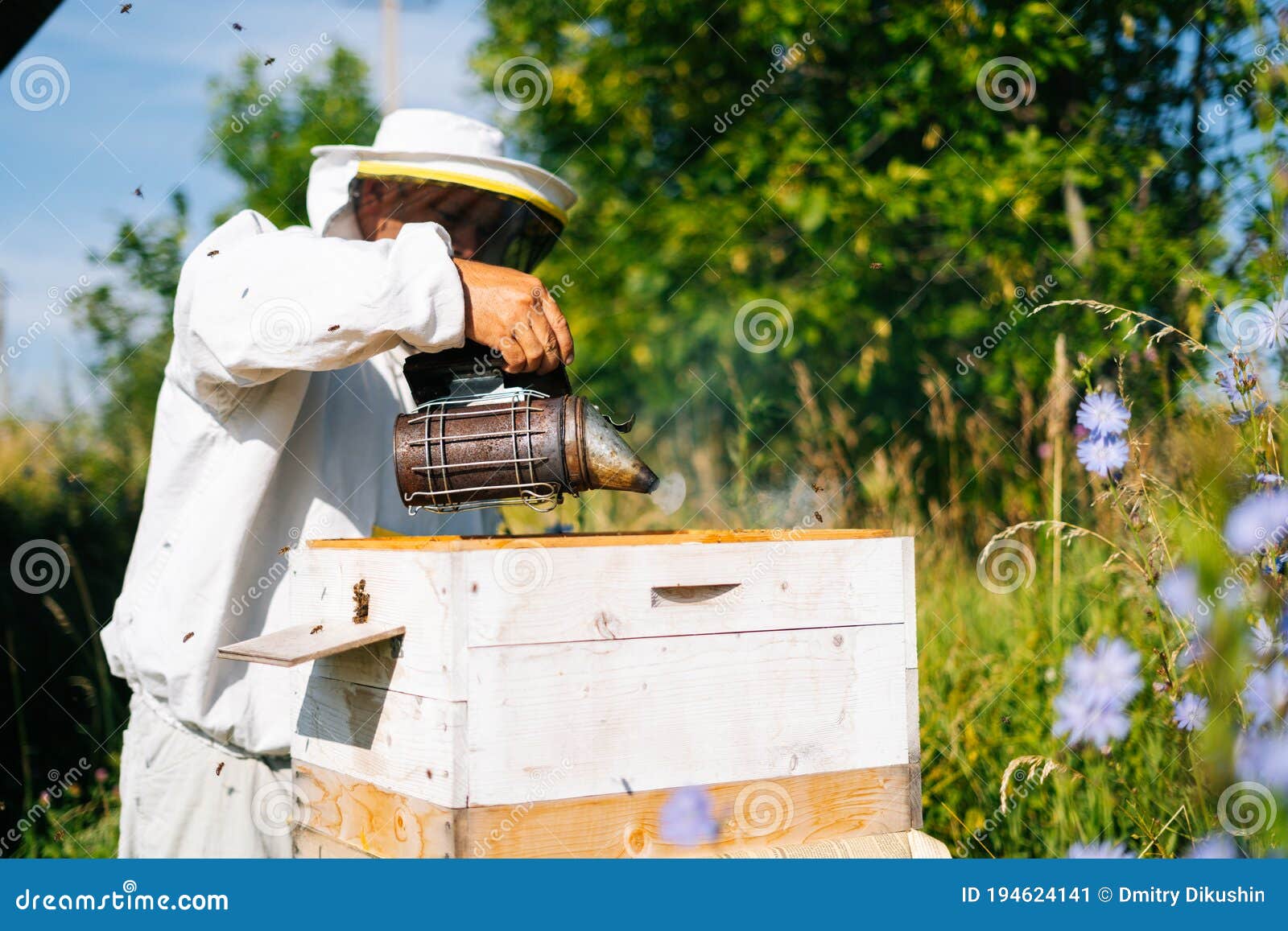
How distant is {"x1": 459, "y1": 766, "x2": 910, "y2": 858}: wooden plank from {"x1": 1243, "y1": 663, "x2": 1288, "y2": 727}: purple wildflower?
61 cm

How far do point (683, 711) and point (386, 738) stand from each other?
Answer: 507 mm

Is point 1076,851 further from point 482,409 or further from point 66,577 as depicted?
point 66,577

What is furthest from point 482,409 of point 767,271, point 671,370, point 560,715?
point 671,370

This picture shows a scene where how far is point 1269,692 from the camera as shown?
69.7 inches

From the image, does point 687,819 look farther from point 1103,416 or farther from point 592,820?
point 1103,416

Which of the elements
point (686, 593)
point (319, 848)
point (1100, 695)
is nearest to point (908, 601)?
point (686, 593)

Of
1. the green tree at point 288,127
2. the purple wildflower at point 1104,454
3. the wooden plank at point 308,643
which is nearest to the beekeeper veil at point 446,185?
the wooden plank at point 308,643

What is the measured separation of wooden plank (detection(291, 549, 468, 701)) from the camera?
5.53ft

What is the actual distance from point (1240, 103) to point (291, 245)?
12.3ft

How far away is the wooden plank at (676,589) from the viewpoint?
5.56 ft

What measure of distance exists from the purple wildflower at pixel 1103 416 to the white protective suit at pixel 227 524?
134 centimetres

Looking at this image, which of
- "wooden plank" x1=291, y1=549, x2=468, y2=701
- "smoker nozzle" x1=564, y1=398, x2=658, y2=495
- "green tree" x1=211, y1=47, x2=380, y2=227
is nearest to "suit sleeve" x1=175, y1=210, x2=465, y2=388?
"smoker nozzle" x1=564, y1=398, x2=658, y2=495

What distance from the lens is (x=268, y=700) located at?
2.43 m

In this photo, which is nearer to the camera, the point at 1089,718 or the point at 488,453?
the point at 488,453
